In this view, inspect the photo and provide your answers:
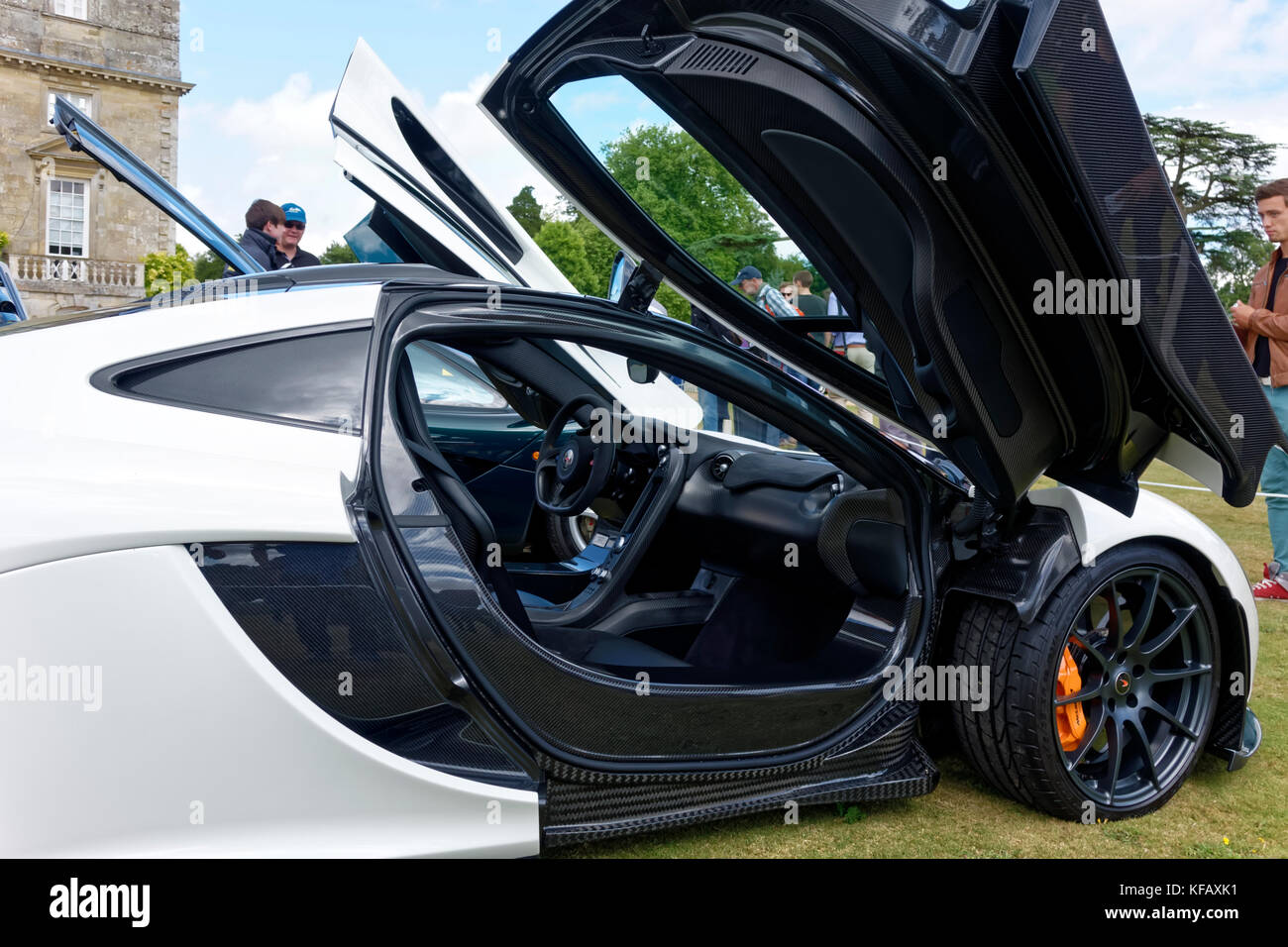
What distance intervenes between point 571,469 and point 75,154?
117ft

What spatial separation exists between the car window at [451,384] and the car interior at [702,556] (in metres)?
1.24

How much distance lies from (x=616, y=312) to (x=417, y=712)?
1.00 meters

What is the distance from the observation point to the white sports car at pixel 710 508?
162 centimetres

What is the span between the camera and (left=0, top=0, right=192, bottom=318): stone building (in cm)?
3200

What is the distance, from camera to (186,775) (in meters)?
1.63

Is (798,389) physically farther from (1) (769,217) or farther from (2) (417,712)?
(2) (417,712)

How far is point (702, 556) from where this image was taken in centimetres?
317

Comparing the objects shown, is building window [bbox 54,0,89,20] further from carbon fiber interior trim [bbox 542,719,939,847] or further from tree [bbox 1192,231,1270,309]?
tree [bbox 1192,231,1270,309]

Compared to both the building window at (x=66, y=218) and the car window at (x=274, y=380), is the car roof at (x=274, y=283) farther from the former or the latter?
the building window at (x=66, y=218)

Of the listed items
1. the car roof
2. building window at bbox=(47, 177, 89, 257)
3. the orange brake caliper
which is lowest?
the orange brake caliper

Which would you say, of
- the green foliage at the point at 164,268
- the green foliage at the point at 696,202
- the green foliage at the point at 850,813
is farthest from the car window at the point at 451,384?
the green foliage at the point at 164,268

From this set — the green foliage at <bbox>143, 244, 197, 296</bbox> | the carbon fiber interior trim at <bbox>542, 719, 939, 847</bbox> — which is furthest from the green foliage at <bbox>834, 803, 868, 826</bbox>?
the green foliage at <bbox>143, 244, 197, 296</bbox>

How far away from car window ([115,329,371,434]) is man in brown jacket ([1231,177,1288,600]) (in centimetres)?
460
